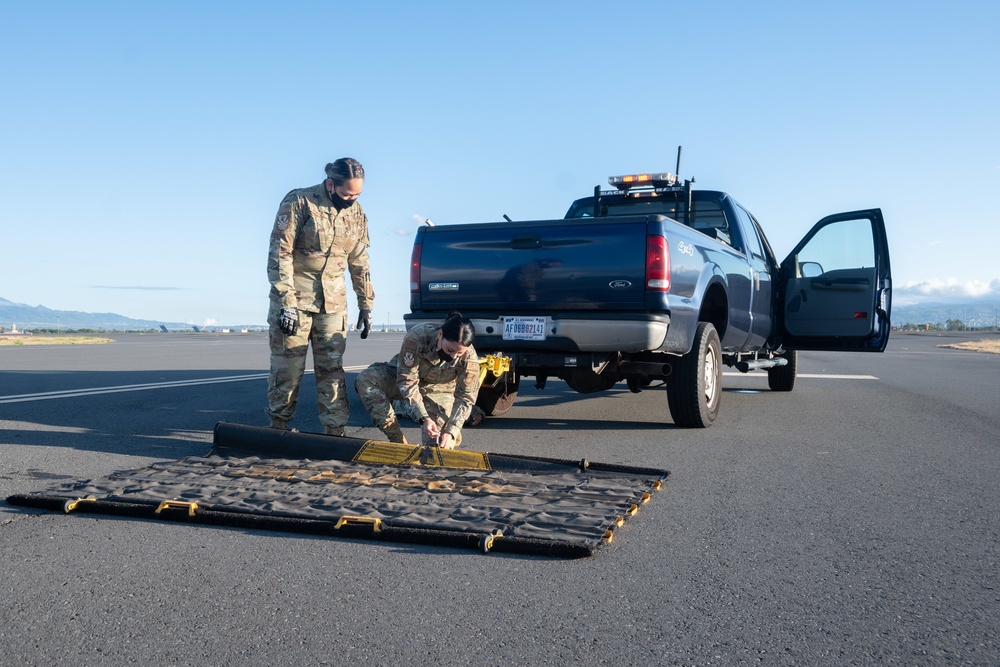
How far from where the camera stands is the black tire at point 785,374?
11.1 meters

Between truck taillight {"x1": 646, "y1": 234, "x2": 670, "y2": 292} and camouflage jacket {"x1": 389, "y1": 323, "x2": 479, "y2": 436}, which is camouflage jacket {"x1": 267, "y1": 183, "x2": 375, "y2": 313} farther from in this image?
truck taillight {"x1": 646, "y1": 234, "x2": 670, "y2": 292}

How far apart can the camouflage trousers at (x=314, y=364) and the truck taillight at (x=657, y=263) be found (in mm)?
2238

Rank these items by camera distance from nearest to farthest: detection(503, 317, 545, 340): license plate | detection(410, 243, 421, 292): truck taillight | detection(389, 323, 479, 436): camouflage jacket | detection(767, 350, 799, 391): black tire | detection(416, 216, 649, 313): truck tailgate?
1. detection(389, 323, 479, 436): camouflage jacket
2. detection(416, 216, 649, 313): truck tailgate
3. detection(503, 317, 545, 340): license plate
4. detection(410, 243, 421, 292): truck taillight
5. detection(767, 350, 799, 391): black tire

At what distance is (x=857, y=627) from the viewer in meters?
2.76

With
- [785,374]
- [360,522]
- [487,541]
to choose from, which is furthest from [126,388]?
[785,374]

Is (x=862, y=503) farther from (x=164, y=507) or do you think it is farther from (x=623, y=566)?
(x=164, y=507)

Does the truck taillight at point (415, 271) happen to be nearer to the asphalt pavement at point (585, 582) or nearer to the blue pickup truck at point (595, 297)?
the blue pickup truck at point (595, 297)

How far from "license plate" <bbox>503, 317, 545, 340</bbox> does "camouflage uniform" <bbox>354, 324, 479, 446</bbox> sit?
27.2 inches

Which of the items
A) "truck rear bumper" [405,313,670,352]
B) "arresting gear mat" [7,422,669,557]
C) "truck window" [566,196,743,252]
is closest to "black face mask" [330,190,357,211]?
"truck rear bumper" [405,313,670,352]

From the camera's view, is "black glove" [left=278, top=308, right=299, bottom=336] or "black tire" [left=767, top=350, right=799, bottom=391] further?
"black tire" [left=767, top=350, right=799, bottom=391]

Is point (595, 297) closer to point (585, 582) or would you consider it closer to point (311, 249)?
point (311, 249)

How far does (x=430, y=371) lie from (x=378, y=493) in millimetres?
1813

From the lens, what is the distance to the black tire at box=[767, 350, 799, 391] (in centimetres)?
1112

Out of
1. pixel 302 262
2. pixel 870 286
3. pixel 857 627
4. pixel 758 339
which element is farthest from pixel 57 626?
pixel 870 286
